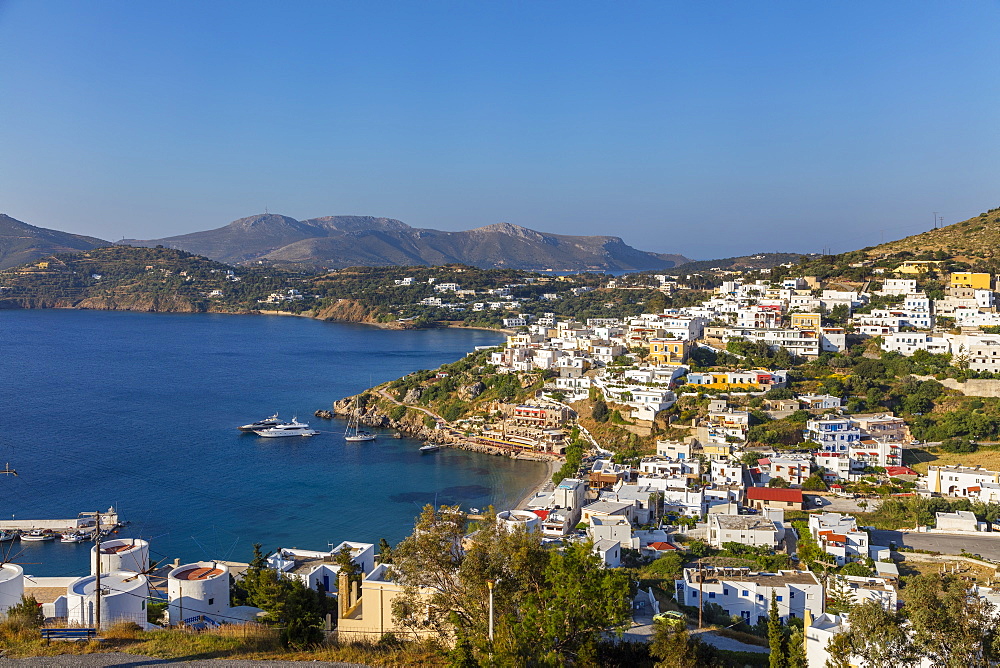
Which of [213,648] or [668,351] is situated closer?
[213,648]

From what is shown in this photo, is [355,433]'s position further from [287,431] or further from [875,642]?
[875,642]

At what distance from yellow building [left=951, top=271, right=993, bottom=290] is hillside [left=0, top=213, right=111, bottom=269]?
7423 cm

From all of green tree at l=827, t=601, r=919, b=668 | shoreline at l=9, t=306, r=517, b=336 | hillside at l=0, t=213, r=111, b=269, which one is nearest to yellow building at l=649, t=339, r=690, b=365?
green tree at l=827, t=601, r=919, b=668

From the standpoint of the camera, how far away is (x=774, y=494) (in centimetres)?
940

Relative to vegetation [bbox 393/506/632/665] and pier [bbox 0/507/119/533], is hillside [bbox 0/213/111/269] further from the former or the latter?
vegetation [bbox 393/506/632/665]

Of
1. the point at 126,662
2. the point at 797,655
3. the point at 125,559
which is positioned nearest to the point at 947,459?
the point at 797,655

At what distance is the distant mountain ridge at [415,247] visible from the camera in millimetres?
111000

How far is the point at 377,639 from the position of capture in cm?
399

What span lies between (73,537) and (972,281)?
16.6 meters

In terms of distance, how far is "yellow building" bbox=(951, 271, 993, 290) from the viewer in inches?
645

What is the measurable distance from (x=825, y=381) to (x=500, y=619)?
440 inches

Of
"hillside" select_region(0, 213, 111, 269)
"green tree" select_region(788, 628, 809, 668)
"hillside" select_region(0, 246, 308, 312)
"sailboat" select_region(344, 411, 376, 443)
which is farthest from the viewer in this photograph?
"hillside" select_region(0, 213, 111, 269)

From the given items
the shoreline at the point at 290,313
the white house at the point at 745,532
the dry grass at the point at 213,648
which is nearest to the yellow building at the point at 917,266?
the white house at the point at 745,532

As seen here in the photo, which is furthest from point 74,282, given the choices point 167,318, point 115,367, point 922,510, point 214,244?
point 214,244
